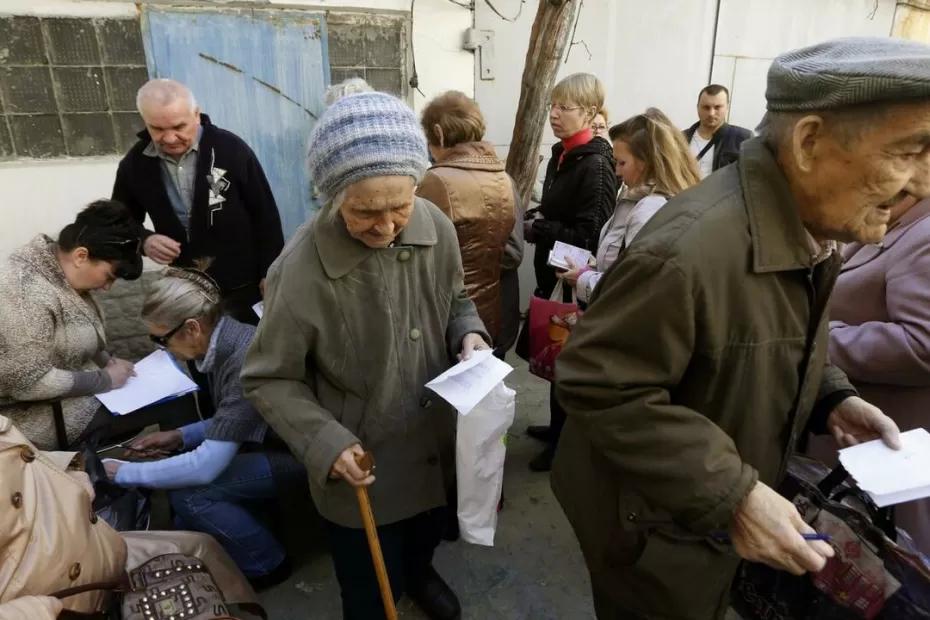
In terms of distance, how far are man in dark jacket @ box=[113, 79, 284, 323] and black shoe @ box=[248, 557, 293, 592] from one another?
140cm

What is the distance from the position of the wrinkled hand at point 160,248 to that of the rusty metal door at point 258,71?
3.79ft

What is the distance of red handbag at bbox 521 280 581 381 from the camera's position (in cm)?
297

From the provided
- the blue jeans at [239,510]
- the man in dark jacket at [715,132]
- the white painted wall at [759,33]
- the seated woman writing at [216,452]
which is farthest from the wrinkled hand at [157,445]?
the white painted wall at [759,33]

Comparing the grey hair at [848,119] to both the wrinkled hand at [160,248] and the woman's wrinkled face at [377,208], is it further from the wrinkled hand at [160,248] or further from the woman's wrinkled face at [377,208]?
the wrinkled hand at [160,248]

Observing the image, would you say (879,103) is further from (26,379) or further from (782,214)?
(26,379)

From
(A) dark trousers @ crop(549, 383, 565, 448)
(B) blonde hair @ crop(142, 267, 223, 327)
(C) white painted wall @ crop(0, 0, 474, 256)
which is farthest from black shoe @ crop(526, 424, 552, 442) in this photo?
(C) white painted wall @ crop(0, 0, 474, 256)

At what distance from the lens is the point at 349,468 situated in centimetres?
156

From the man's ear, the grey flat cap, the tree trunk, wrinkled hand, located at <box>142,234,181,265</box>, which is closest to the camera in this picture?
the grey flat cap

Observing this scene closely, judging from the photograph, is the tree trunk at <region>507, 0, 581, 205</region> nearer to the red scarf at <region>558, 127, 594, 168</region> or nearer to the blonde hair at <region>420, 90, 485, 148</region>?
the red scarf at <region>558, 127, 594, 168</region>

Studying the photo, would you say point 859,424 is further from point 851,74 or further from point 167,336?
point 167,336

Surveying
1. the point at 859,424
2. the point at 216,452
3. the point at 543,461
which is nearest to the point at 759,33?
the point at 543,461

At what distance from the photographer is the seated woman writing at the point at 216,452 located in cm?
218

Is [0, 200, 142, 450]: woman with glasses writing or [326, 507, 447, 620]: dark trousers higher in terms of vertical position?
[0, 200, 142, 450]: woman with glasses writing

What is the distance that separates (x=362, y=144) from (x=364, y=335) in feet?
1.72
